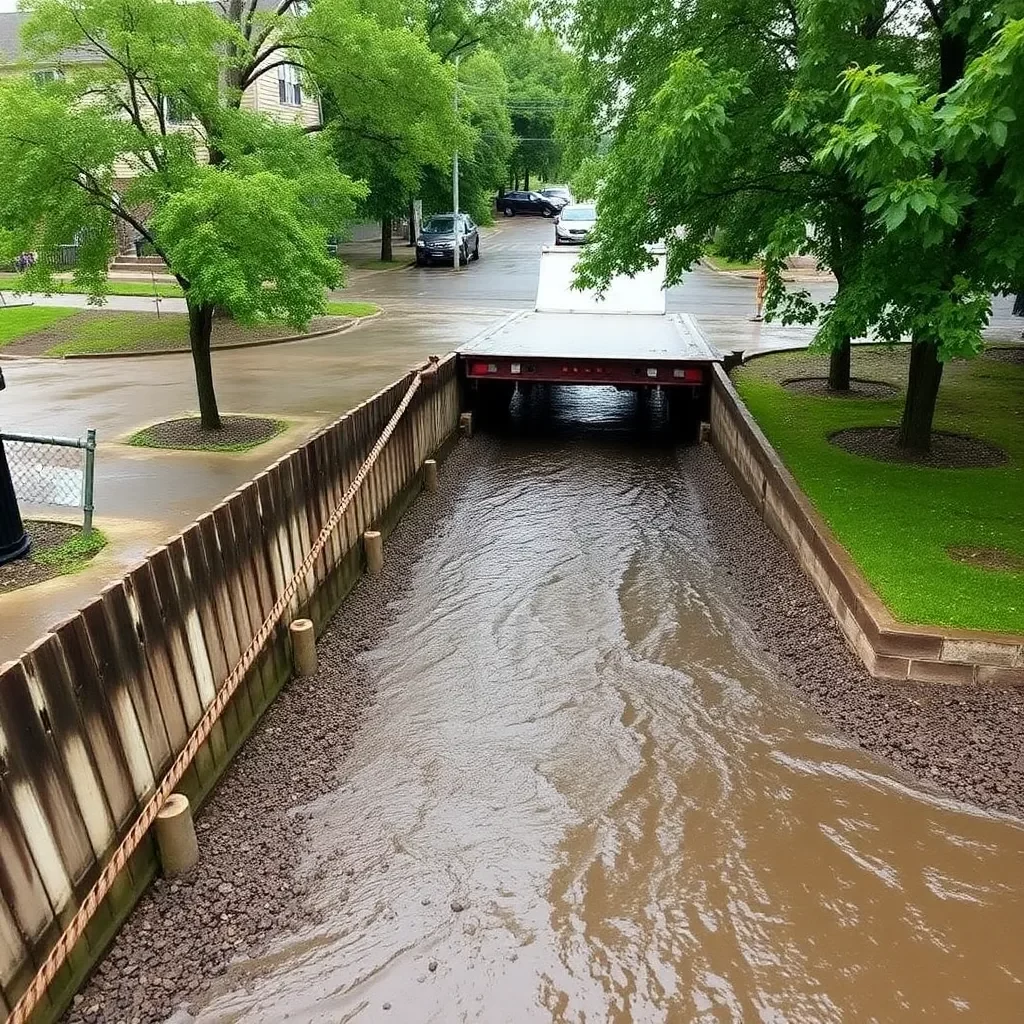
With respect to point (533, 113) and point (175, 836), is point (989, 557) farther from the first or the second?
point (533, 113)

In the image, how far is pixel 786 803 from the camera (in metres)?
4.74

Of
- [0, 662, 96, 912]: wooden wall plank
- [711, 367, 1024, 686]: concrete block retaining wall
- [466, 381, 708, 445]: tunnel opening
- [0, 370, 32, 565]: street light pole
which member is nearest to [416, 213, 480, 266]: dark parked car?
[466, 381, 708, 445]: tunnel opening

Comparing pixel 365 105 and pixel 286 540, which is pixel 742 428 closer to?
pixel 286 540

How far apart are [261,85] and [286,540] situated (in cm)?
3325

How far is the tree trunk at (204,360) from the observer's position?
11.0m

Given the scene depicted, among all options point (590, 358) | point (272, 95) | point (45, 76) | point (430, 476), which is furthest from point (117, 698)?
point (272, 95)

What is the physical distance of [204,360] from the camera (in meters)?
11.3

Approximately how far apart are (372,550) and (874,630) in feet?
14.4

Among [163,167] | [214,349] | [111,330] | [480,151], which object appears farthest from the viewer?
[480,151]

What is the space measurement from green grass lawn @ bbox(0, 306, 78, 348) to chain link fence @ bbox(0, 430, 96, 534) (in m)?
10.2

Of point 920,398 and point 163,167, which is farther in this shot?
point 163,167

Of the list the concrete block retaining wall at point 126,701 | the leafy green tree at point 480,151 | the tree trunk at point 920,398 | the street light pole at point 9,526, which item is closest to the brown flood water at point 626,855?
the concrete block retaining wall at point 126,701

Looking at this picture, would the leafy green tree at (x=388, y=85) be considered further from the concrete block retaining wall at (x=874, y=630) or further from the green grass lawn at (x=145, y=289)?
the green grass lawn at (x=145, y=289)

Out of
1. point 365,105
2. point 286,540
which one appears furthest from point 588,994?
point 365,105
